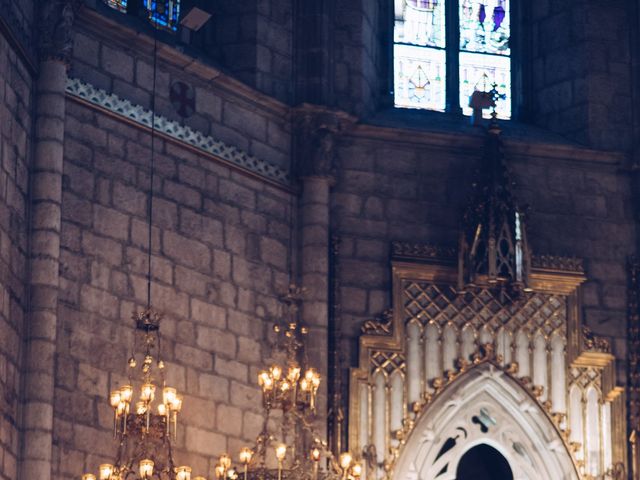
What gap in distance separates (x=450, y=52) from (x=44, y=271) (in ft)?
22.5

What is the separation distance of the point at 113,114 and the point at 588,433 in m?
5.95

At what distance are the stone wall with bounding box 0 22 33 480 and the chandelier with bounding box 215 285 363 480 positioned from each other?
1.90m

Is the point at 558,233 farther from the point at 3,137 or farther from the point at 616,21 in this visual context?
the point at 3,137

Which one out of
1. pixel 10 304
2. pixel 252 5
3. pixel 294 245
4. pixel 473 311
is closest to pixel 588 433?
pixel 473 311

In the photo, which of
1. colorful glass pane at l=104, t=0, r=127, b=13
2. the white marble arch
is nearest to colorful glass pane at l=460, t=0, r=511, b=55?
the white marble arch

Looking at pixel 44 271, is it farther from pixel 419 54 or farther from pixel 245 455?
pixel 419 54

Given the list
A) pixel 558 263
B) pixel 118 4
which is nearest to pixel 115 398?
pixel 118 4

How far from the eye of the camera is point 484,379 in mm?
20031

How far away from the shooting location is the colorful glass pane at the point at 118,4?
63.1 feet

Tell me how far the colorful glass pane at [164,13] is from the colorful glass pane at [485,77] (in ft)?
11.5

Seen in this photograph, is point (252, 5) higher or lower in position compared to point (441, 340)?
higher

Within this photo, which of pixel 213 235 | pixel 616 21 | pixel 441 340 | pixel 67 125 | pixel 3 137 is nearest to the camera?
pixel 3 137

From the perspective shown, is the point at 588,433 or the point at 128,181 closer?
the point at 128,181

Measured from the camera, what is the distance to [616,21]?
21828 millimetres
